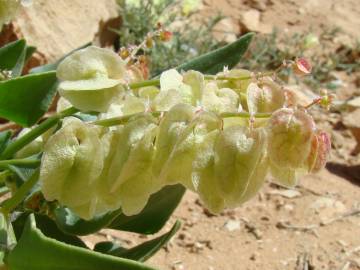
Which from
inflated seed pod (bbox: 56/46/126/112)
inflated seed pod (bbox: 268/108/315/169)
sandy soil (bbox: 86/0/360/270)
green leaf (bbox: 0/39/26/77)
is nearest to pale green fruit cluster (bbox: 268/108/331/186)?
inflated seed pod (bbox: 268/108/315/169)

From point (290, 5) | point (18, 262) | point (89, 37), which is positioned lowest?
point (290, 5)

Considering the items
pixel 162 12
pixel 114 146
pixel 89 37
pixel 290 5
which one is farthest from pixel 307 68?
pixel 290 5

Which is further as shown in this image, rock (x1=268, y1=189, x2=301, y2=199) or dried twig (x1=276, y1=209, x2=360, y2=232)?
rock (x1=268, y1=189, x2=301, y2=199)

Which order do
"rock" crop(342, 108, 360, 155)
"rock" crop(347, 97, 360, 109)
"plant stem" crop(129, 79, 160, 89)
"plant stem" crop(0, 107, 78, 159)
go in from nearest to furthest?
"plant stem" crop(129, 79, 160, 89)
"plant stem" crop(0, 107, 78, 159)
"rock" crop(342, 108, 360, 155)
"rock" crop(347, 97, 360, 109)

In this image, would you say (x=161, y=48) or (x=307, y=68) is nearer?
(x=307, y=68)

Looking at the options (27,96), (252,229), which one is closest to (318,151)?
(27,96)

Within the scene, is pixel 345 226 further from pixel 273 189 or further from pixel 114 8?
pixel 114 8

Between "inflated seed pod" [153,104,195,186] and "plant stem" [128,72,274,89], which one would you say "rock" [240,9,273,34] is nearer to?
"plant stem" [128,72,274,89]
